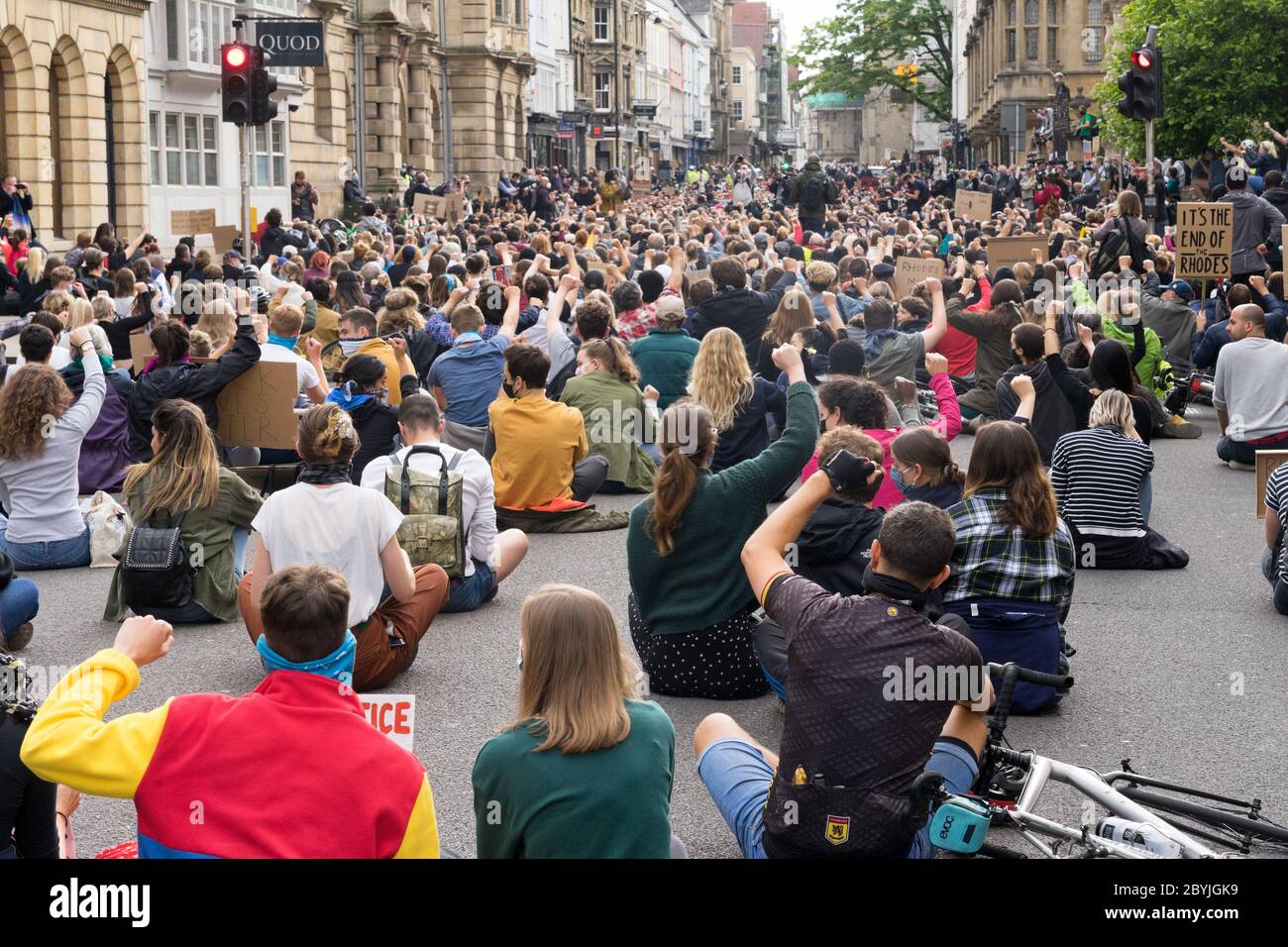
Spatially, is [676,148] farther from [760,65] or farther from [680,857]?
[680,857]

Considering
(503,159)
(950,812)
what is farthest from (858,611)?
(503,159)

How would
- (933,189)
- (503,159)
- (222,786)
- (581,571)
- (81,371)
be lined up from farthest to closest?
(503,159)
(933,189)
(81,371)
(581,571)
(222,786)

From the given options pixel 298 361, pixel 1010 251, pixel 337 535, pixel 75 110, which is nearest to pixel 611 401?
pixel 298 361

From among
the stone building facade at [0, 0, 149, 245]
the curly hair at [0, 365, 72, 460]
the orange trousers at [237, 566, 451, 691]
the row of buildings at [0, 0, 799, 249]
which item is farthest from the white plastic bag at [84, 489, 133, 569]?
the stone building facade at [0, 0, 149, 245]

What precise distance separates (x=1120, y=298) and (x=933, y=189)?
109 ft

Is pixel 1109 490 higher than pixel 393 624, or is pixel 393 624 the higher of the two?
pixel 1109 490

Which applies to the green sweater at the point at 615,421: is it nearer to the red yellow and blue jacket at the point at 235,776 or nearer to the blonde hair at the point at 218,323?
the blonde hair at the point at 218,323

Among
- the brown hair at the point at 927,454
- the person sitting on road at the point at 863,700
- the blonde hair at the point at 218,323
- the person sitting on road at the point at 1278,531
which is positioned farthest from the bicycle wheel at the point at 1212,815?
the blonde hair at the point at 218,323

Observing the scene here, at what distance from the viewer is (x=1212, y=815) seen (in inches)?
222

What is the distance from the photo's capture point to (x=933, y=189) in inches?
1913

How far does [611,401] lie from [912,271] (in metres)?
7.56

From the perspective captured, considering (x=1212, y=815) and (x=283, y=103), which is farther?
(x=283, y=103)

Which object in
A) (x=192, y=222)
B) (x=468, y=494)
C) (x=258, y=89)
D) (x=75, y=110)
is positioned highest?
(x=75, y=110)

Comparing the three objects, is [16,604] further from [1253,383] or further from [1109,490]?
[1253,383]
